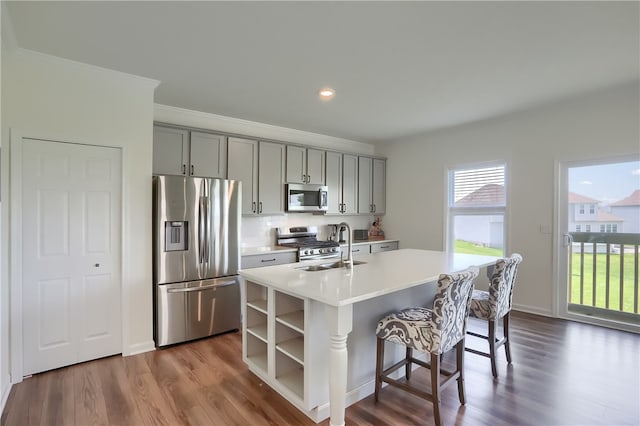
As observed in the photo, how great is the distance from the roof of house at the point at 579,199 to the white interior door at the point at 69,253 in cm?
490

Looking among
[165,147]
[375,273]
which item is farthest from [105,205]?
[375,273]

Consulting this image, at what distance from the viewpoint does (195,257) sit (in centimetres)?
332

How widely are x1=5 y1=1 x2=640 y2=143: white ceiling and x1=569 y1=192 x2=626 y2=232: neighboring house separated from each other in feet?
4.13

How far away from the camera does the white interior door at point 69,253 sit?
256cm

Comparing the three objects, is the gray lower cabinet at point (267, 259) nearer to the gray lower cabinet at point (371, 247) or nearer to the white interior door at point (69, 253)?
the gray lower cabinet at point (371, 247)

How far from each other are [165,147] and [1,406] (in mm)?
2502

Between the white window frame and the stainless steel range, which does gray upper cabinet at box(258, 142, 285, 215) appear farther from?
the white window frame

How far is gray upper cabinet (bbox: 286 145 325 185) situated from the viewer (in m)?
4.68

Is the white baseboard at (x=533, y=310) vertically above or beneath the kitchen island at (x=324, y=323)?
beneath

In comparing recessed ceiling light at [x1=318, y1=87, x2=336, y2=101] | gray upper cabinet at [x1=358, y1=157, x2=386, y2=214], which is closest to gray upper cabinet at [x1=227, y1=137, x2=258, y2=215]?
recessed ceiling light at [x1=318, y1=87, x2=336, y2=101]

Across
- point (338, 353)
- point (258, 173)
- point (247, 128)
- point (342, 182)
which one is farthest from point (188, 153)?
point (338, 353)

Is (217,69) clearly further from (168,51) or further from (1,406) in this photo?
(1,406)

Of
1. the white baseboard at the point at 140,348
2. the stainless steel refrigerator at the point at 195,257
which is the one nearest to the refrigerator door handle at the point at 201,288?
the stainless steel refrigerator at the point at 195,257

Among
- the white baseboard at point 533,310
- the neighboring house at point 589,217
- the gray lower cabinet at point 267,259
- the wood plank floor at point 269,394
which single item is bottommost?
the wood plank floor at point 269,394
